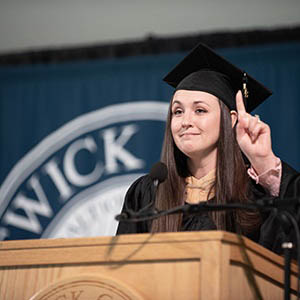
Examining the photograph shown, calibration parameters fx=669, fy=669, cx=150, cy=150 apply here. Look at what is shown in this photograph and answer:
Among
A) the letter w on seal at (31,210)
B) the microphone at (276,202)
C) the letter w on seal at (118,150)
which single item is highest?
the letter w on seal at (118,150)

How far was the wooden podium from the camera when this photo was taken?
1.95 meters

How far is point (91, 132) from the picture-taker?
4629 mm

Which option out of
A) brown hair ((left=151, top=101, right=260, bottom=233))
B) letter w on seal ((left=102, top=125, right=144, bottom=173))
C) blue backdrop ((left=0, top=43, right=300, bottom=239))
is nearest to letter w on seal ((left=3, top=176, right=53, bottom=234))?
blue backdrop ((left=0, top=43, right=300, bottom=239))

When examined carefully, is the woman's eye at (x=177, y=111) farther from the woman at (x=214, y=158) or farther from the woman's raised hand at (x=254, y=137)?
the woman's raised hand at (x=254, y=137)

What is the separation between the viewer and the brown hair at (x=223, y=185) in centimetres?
270

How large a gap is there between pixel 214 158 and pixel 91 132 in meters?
1.87

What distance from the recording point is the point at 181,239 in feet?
6.53

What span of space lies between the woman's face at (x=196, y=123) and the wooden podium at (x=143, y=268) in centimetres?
73

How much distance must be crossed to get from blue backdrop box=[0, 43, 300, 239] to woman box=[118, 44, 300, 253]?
4.51 ft

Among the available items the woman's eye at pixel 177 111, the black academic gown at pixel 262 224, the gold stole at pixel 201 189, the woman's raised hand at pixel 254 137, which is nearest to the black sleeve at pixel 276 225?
the black academic gown at pixel 262 224

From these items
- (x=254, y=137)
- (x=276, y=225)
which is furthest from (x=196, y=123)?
(x=276, y=225)

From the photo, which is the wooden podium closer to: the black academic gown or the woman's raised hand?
the black academic gown

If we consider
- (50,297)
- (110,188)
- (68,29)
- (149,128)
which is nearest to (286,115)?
(149,128)

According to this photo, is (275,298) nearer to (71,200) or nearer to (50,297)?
(50,297)
